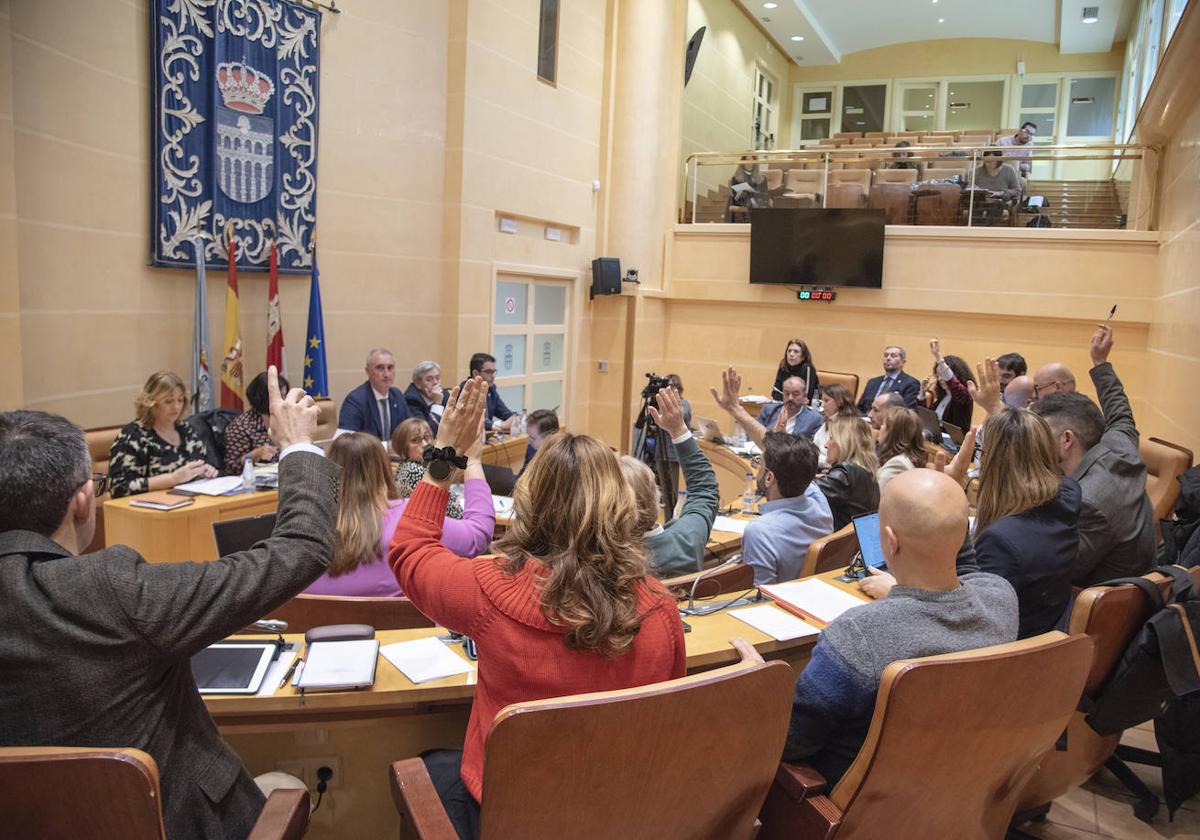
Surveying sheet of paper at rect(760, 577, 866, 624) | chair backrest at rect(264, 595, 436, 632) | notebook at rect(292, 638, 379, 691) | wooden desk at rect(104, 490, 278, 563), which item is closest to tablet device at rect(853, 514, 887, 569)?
sheet of paper at rect(760, 577, 866, 624)

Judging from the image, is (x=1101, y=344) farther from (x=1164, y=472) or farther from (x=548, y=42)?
(x=548, y=42)

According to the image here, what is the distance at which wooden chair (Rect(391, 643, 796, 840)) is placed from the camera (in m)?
1.50

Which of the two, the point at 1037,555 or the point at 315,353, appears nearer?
the point at 1037,555

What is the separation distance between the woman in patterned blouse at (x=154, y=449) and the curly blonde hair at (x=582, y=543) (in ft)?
12.1

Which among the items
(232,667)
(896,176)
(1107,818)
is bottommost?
(1107,818)

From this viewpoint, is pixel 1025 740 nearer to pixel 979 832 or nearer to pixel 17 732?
pixel 979 832

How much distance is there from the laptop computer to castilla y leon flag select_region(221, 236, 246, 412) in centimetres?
331

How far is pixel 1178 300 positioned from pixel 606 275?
5.60 m

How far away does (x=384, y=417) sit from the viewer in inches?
264

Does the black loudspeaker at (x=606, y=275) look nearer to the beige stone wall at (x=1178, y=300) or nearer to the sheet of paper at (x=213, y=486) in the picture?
the beige stone wall at (x=1178, y=300)

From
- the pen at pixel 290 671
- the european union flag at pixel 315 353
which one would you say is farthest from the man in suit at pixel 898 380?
the pen at pixel 290 671

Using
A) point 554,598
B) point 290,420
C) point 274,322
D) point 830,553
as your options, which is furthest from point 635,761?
point 274,322

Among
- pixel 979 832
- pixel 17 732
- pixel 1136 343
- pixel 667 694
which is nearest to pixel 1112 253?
pixel 1136 343

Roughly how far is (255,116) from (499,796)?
6.26 meters
